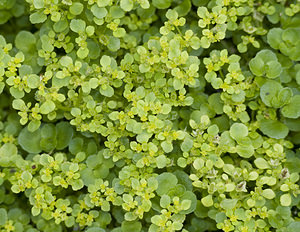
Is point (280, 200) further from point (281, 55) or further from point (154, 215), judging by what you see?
point (281, 55)

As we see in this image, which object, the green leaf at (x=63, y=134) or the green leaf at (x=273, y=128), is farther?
the green leaf at (x=63, y=134)

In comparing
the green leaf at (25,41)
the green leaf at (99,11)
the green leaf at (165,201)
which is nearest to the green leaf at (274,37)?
the green leaf at (99,11)

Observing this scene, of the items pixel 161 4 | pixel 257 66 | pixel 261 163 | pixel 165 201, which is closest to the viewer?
pixel 165 201

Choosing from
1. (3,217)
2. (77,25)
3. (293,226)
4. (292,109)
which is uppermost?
(77,25)

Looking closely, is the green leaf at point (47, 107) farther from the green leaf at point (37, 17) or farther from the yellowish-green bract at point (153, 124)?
the green leaf at point (37, 17)

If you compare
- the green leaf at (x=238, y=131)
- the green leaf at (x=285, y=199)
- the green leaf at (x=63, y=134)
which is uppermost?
the green leaf at (x=238, y=131)

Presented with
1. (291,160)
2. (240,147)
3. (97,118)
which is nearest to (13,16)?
(97,118)

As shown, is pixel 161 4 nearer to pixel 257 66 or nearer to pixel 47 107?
pixel 257 66

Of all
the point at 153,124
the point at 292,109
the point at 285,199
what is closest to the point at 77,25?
the point at 153,124
